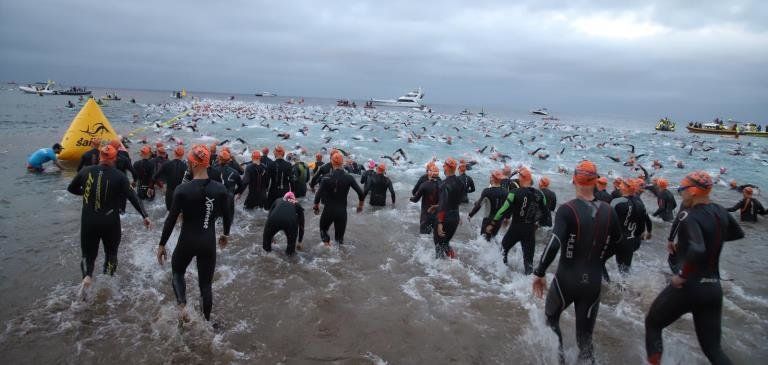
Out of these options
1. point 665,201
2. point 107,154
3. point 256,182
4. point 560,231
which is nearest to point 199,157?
point 107,154

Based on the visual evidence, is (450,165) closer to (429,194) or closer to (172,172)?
(429,194)

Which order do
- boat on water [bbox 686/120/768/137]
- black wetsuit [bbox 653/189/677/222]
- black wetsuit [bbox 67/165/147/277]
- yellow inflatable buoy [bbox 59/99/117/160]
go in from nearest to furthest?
black wetsuit [bbox 67/165/147/277], black wetsuit [bbox 653/189/677/222], yellow inflatable buoy [bbox 59/99/117/160], boat on water [bbox 686/120/768/137]

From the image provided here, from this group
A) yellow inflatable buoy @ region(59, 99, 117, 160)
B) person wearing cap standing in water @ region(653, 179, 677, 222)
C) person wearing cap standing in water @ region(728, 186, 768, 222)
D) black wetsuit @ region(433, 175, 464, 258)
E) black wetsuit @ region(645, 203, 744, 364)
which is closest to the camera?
black wetsuit @ region(645, 203, 744, 364)

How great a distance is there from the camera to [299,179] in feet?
35.3

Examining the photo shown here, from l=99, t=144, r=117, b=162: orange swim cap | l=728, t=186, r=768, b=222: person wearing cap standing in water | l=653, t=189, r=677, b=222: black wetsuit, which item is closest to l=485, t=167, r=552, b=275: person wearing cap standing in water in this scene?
l=653, t=189, r=677, b=222: black wetsuit

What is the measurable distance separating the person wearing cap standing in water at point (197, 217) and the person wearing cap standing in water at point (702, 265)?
442cm

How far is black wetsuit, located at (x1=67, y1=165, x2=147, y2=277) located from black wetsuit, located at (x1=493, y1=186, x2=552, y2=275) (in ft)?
16.7

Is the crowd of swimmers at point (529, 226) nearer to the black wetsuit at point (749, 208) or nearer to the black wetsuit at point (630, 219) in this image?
the black wetsuit at point (630, 219)

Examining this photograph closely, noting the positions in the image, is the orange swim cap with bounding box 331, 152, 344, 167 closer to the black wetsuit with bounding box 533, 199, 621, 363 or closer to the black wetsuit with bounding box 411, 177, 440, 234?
the black wetsuit with bounding box 411, 177, 440, 234

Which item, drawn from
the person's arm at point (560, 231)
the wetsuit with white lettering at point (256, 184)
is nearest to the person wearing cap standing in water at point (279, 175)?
the wetsuit with white lettering at point (256, 184)

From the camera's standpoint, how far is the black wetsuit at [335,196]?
22.3 ft

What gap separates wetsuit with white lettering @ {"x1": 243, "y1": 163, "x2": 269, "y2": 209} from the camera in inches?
347

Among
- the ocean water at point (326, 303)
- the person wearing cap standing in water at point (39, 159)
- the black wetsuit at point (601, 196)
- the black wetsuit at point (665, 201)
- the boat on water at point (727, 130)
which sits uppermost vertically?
the boat on water at point (727, 130)

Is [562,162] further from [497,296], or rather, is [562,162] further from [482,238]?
[497,296]
